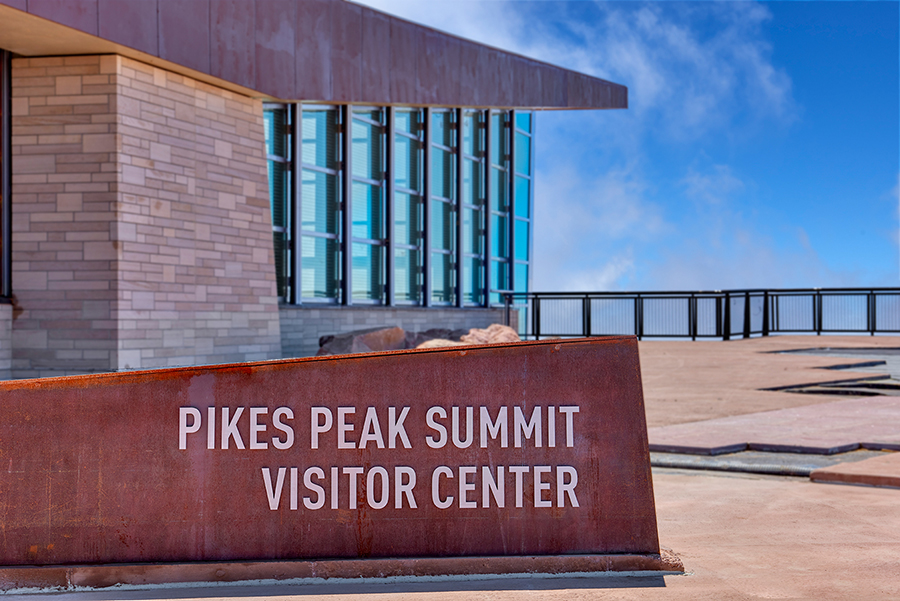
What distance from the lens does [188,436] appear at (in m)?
3.62

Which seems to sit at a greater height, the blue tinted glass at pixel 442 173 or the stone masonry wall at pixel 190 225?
the blue tinted glass at pixel 442 173

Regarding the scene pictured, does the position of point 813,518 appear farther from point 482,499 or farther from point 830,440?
point 830,440

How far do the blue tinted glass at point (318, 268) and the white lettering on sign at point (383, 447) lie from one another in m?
13.5

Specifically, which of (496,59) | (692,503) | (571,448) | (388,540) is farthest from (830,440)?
(496,59)

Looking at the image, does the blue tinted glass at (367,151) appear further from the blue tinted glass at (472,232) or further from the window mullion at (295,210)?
the blue tinted glass at (472,232)

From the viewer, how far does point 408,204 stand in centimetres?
2075

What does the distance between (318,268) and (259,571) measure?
14.3 metres

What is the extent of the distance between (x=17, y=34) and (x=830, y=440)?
38.2ft

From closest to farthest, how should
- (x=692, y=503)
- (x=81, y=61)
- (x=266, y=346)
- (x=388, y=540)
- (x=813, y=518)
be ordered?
(x=388, y=540), (x=813, y=518), (x=692, y=503), (x=81, y=61), (x=266, y=346)

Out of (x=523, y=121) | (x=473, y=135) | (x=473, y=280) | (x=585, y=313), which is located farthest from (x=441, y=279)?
(x=523, y=121)

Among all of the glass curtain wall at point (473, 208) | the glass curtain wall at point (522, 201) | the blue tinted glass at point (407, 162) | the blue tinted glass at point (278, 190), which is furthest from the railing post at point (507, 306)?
the blue tinted glass at point (278, 190)

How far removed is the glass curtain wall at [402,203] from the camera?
16891 millimetres

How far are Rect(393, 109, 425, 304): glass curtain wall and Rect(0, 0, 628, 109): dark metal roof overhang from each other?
143 cm

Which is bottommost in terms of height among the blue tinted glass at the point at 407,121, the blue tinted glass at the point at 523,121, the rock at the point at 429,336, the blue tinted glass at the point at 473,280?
the rock at the point at 429,336
